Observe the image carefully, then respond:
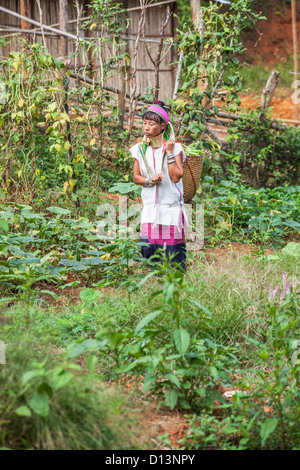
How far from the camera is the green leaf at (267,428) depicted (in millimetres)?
2068

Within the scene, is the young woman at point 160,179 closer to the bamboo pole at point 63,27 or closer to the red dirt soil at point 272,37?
the bamboo pole at point 63,27

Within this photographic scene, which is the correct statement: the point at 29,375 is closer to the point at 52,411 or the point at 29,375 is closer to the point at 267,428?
the point at 52,411


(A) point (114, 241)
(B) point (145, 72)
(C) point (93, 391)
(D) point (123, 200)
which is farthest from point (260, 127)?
(C) point (93, 391)

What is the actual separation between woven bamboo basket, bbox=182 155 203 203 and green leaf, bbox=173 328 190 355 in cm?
233

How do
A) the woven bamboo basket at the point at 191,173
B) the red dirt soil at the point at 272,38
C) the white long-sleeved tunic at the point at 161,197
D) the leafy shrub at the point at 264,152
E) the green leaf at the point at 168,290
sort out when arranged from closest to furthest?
the green leaf at the point at 168,290 < the white long-sleeved tunic at the point at 161,197 < the woven bamboo basket at the point at 191,173 < the leafy shrub at the point at 264,152 < the red dirt soil at the point at 272,38

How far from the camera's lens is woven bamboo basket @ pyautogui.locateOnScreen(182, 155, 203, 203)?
4.47 meters

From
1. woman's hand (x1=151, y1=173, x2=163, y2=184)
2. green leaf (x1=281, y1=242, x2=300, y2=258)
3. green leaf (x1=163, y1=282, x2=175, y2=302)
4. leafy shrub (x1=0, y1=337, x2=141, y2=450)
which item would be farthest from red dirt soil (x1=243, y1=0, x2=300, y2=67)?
leafy shrub (x1=0, y1=337, x2=141, y2=450)

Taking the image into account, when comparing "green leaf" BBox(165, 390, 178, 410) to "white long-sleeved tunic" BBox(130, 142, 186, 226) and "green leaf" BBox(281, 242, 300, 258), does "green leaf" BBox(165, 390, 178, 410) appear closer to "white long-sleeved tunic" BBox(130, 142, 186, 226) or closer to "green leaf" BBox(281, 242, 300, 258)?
"white long-sleeved tunic" BBox(130, 142, 186, 226)

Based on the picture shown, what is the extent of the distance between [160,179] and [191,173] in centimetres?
89

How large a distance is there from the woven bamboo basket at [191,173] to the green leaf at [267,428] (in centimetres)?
263

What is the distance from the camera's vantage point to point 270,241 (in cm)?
545

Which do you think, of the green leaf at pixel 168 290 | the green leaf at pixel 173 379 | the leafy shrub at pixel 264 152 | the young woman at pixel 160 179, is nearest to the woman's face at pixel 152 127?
the young woman at pixel 160 179
